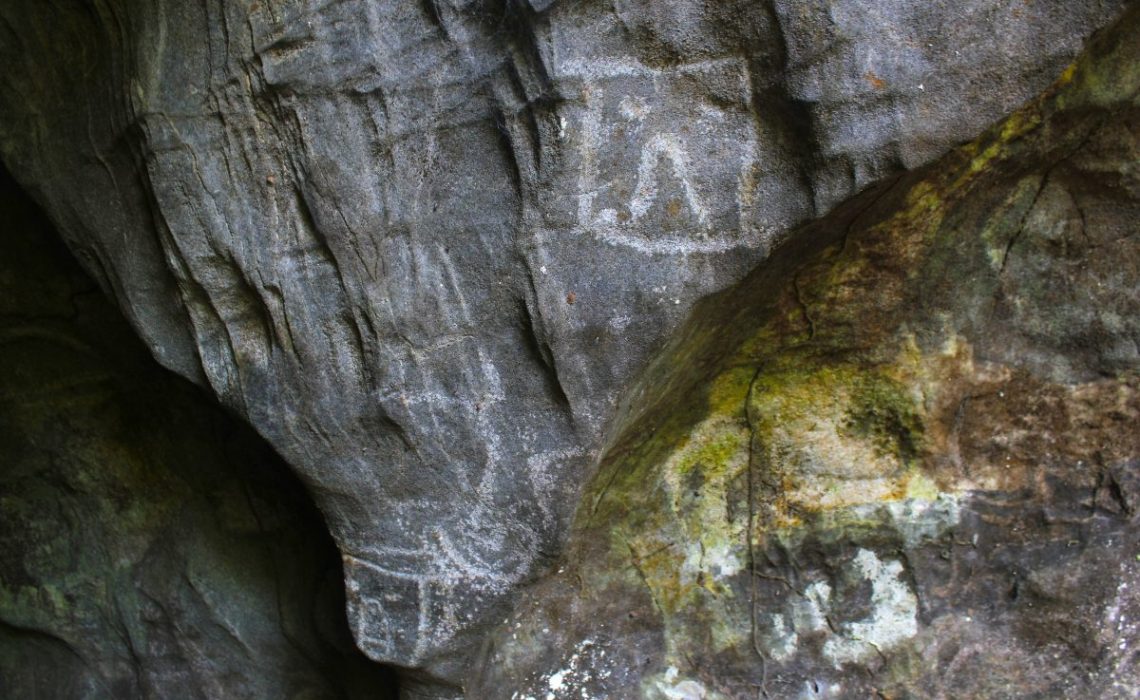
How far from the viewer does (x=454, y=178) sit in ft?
4.61

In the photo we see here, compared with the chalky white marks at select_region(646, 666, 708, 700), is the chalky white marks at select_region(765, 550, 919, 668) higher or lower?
higher

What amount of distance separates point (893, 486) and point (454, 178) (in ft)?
2.94

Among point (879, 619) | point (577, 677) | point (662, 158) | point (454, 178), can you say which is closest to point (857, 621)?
point (879, 619)

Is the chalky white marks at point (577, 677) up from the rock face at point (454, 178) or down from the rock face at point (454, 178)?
down

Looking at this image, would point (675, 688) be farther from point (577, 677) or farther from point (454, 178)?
point (454, 178)

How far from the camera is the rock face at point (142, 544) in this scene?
1866mm

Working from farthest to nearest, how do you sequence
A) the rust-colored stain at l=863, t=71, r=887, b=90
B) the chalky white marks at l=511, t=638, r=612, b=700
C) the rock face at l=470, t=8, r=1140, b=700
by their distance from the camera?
the chalky white marks at l=511, t=638, r=612, b=700 → the rock face at l=470, t=8, r=1140, b=700 → the rust-colored stain at l=863, t=71, r=887, b=90

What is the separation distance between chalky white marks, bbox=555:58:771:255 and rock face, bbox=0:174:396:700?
84 cm

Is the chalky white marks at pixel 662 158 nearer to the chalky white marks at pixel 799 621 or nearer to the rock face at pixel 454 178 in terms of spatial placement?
the rock face at pixel 454 178

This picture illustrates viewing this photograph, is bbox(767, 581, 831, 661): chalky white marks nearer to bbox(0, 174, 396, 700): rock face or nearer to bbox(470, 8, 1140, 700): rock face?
bbox(470, 8, 1140, 700): rock face

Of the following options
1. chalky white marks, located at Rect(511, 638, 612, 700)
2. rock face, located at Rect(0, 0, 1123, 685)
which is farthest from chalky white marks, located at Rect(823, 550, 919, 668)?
rock face, located at Rect(0, 0, 1123, 685)

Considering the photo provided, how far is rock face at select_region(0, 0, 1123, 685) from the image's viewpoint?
1.33 meters

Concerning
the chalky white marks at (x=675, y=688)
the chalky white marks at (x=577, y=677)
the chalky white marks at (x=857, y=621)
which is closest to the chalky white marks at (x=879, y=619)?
the chalky white marks at (x=857, y=621)

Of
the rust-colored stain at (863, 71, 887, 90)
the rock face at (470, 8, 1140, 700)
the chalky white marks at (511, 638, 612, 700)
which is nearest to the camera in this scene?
the rust-colored stain at (863, 71, 887, 90)
